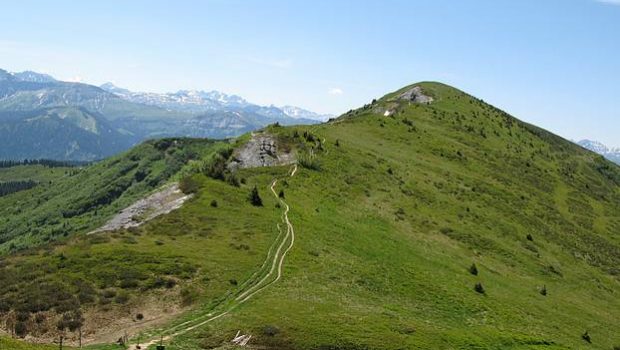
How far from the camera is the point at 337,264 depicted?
179 feet

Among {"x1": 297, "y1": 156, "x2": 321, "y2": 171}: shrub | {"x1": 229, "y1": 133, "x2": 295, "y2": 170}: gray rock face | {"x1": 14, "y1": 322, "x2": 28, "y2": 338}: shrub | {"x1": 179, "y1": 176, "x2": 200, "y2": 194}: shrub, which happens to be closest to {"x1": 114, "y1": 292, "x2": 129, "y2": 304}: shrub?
{"x1": 14, "y1": 322, "x2": 28, "y2": 338}: shrub

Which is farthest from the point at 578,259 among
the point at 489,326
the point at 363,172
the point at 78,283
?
the point at 78,283

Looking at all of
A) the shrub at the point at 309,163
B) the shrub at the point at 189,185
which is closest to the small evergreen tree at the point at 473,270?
the shrub at the point at 309,163

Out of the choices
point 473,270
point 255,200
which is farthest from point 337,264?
point 473,270

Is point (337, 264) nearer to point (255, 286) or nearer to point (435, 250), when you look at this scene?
point (255, 286)

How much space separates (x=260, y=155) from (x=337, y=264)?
150 ft

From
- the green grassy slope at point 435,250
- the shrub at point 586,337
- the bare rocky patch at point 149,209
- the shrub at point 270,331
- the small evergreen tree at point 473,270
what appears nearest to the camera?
the shrub at point 270,331

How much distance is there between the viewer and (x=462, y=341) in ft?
139

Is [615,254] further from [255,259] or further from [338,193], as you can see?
[255,259]

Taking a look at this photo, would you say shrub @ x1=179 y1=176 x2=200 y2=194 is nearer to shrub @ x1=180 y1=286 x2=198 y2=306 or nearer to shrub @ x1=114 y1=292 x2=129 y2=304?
shrub @ x1=180 y1=286 x2=198 y2=306

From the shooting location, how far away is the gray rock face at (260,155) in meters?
92.9

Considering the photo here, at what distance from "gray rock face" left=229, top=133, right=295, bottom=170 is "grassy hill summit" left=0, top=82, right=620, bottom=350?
108 centimetres

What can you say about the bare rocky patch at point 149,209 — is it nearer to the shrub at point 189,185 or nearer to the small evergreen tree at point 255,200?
the shrub at point 189,185

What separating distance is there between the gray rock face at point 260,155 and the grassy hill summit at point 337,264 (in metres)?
1.08
